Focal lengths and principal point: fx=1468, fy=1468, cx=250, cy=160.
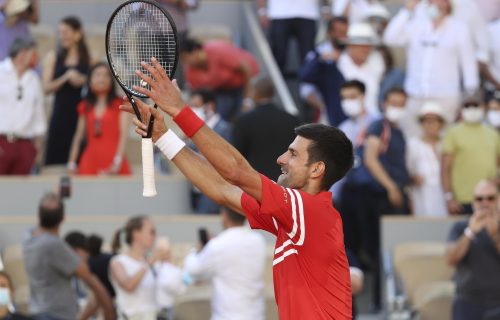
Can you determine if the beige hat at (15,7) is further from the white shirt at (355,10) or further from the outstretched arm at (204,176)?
the outstretched arm at (204,176)

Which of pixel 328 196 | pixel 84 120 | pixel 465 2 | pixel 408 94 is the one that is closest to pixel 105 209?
pixel 84 120

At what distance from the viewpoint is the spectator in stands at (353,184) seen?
38.7 ft

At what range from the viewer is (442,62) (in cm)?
1370

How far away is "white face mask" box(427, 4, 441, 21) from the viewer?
13695 millimetres

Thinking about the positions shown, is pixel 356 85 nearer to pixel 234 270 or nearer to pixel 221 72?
pixel 221 72

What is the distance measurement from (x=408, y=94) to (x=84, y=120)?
3097 millimetres

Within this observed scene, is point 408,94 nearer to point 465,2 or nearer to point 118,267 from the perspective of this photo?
point 465,2

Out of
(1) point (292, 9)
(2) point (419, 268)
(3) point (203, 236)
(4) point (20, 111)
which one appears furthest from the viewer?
(1) point (292, 9)

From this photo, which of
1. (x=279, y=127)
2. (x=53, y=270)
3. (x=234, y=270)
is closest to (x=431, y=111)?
(x=279, y=127)

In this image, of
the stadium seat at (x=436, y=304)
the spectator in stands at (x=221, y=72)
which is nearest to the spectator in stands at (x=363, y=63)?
the spectator in stands at (x=221, y=72)

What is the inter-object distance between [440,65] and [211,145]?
839cm

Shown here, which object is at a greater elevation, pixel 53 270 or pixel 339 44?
pixel 339 44

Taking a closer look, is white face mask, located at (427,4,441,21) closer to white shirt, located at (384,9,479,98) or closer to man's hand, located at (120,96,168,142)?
white shirt, located at (384,9,479,98)

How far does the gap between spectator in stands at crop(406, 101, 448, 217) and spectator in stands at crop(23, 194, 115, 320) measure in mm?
3470
